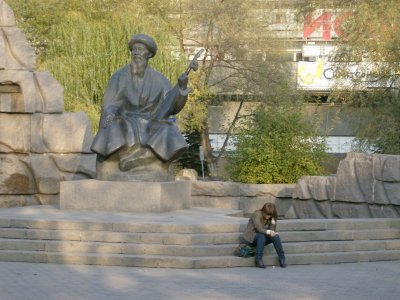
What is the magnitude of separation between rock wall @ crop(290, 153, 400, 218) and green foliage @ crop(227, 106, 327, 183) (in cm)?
241

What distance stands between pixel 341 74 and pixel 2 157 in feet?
45.9

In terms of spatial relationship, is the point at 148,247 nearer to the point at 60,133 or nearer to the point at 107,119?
the point at 107,119

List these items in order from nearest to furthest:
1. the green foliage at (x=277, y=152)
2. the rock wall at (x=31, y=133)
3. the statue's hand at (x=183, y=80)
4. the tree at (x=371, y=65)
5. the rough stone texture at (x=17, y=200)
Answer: the statue's hand at (x=183, y=80)
the rough stone texture at (x=17, y=200)
the rock wall at (x=31, y=133)
the green foliage at (x=277, y=152)
the tree at (x=371, y=65)

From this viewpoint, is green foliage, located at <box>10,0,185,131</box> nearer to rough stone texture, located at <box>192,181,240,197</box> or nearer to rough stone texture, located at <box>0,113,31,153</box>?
rough stone texture, located at <box>192,181,240,197</box>

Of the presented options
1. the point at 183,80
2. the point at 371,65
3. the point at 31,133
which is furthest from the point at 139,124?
the point at 371,65

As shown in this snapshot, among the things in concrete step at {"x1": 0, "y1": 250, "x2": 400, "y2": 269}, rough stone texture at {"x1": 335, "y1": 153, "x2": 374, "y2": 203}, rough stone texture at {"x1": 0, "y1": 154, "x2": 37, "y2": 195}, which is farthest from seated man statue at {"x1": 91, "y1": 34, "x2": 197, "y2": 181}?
rough stone texture at {"x1": 335, "y1": 153, "x2": 374, "y2": 203}

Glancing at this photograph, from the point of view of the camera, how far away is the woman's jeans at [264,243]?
519 inches

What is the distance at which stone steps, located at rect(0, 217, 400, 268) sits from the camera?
13250 millimetres

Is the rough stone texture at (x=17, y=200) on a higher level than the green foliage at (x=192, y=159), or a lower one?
lower

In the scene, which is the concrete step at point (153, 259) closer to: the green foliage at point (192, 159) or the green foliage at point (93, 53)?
the green foliage at point (93, 53)

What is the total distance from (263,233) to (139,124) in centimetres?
404

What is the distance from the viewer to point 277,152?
2181 cm

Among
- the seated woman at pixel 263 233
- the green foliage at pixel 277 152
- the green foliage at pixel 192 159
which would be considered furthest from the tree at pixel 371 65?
the seated woman at pixel 263 233

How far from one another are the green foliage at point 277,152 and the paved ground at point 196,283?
313 inches
